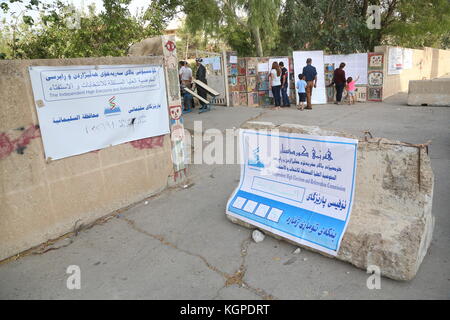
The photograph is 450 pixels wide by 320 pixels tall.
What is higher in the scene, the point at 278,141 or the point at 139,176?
Result: the point at 278,141

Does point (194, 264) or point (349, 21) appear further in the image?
point (349, 21)

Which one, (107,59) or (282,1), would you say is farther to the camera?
(282,1)

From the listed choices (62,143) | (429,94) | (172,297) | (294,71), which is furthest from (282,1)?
(172,297)

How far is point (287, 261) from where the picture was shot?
130 inches

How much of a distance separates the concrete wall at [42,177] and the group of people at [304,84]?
8176 millimetres

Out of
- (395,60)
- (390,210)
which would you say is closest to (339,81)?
(395,60)

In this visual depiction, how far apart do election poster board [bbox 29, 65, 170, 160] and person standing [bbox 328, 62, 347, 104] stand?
31.3ft

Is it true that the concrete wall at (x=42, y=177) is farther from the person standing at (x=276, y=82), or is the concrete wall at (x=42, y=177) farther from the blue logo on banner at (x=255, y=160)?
the person standing at (x=276, y=82)

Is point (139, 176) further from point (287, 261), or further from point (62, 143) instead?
point (287, 261)

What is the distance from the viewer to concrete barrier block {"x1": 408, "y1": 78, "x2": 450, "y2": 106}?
11367 millimetres

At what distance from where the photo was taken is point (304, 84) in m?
12.2

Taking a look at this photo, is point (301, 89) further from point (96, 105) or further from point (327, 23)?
point (96, 105)

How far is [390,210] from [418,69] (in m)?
19.7
